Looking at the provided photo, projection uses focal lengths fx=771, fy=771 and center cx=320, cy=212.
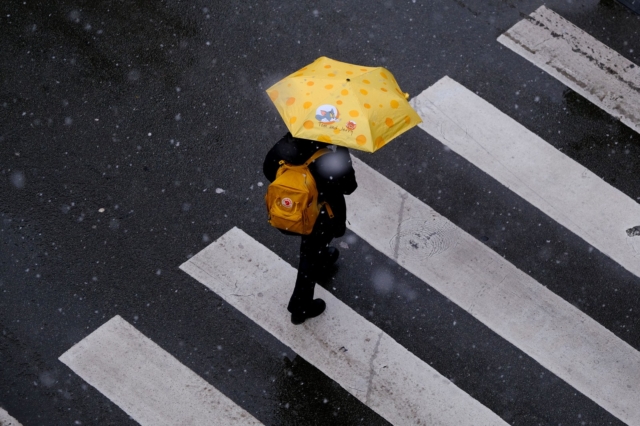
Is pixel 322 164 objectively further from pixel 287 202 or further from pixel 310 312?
pixel 310 312

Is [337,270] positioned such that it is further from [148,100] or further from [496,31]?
[496,31]

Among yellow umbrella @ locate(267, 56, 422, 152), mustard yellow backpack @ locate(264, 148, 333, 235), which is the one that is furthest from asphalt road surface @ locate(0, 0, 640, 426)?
yellow umbrella @ locate(267, 56, 422, 152)

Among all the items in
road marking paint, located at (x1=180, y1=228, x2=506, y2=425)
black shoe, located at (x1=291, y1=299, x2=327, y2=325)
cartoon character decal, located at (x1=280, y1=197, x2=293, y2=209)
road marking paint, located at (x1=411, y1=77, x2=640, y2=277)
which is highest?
cartoon character decal, located at (x1=280, y1=197, x2=293, y2=209)

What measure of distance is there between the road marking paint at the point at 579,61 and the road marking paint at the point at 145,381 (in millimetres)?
4372

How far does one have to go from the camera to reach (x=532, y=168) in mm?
6812

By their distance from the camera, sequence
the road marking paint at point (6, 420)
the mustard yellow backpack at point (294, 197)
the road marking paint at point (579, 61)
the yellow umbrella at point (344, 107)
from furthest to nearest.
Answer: the road marking paint at point (579, 61)
the road marking paint at point (6, 420)
the mustard yellow backpack at point (294, 197)
the yellow umbrella at point (344, 107)

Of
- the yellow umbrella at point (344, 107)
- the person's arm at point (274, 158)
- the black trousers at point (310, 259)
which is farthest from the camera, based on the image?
the black trousers at point (310, 259)

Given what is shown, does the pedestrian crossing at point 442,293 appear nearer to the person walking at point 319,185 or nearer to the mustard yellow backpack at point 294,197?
the person walking at point 319,185

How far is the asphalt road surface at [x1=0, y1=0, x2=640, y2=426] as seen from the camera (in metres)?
5.75

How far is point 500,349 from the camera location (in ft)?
19.4

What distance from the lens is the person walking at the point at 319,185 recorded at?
475cm

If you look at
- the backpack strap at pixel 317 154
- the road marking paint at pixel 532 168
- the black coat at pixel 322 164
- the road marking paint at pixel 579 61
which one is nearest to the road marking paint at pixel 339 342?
the black coat at pixel 322 164

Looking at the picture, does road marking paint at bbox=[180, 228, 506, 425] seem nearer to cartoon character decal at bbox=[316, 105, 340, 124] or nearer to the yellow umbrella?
the yellow umbrella

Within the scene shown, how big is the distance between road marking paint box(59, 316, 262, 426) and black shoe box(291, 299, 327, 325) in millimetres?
781
